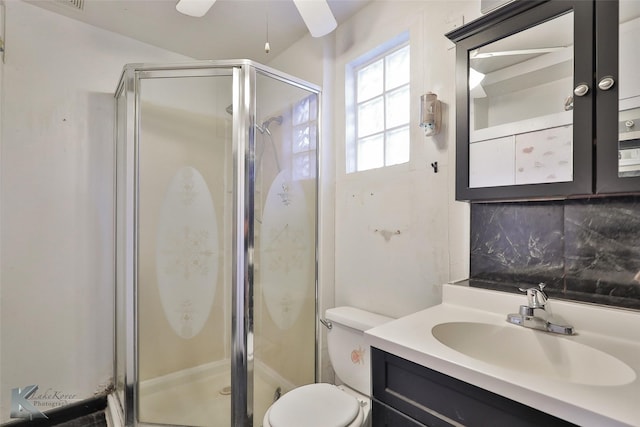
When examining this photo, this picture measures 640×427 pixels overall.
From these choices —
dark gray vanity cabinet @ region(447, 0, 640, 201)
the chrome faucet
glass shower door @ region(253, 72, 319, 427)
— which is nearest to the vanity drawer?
the chrome faucet

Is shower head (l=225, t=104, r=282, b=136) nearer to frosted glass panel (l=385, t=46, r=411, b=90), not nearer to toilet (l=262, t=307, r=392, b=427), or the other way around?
frosted glass panel (l=385, t=46, r=411, b=90)

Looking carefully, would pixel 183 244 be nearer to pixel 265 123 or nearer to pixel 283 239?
pixel 283 239

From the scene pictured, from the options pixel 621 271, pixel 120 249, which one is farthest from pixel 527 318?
pixel 120 249

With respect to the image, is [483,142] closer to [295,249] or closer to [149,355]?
[295,249]

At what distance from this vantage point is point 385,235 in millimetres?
1540

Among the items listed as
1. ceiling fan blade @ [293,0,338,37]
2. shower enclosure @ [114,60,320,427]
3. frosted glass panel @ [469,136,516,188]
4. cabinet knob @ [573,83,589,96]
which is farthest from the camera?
shower enclosure @ [114,60,320,427]

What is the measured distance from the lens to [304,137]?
5.78ft

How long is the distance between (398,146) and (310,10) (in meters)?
0.77

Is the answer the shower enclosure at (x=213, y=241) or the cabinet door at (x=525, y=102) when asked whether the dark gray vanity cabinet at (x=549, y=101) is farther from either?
the shower enclosure at (x=213, y=241)

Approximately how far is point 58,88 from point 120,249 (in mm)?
978

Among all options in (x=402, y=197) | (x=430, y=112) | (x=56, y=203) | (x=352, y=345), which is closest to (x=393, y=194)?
(x=402, y=197)

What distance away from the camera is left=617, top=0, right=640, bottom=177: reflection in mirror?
77 centimetres

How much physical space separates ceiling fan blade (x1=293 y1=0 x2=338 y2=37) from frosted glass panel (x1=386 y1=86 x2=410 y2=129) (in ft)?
1.57

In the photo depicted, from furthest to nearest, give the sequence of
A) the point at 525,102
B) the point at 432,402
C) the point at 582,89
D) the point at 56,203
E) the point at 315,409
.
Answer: the point at 56,203 → the point at 315,409 → the point at 525,102 → the point at 582,89 → the point at 432,402
